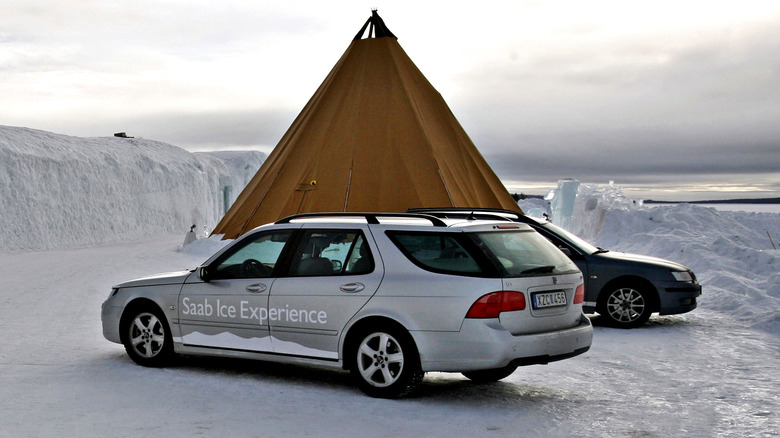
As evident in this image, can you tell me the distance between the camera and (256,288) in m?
7.14

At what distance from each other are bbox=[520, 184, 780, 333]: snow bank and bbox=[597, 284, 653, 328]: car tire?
1.50 meters

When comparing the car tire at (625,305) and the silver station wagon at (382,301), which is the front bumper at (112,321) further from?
the car tire at (625,305)

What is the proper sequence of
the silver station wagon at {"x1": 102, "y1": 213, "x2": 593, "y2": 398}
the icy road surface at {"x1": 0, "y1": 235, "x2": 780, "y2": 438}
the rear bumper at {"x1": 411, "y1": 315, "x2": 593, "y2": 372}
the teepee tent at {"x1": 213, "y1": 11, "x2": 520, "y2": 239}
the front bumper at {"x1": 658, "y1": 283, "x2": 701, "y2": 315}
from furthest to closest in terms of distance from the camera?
the teepee tent at {"x1": 213, "y1": 11, "x2": 520, "y2": 239}, the front bumper at {"x1": 658, "y1": 283, "x2": 701, "y2": 315}, the silver station wagon at {"x1": 102, "y1": 213, "x2": 593, "y2": 398}, the rear bumper at {"x1": 411, "y1": 315, "x2": 593, "y2": 372}, the icy road surface at {"x1": 0, "y1": 235, "x2": 780, "y2": 438}

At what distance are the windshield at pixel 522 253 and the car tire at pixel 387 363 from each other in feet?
3.14

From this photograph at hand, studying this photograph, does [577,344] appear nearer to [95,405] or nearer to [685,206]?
[95,405]

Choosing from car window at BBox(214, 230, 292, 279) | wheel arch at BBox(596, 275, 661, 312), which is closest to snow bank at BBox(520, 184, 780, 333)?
wheel arch at BBox(596, 275, 661, 312)

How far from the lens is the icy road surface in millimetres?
5539

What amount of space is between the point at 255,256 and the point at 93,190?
2873 centimetres

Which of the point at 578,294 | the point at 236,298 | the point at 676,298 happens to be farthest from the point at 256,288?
the point at 676,298

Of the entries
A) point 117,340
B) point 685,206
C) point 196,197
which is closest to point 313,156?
point 117,340

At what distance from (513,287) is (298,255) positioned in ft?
6.55

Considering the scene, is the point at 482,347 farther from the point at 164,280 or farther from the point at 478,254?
the point at 164,280

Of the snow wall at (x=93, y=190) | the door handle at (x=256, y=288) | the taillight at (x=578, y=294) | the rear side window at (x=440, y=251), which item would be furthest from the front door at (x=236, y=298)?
the snow wall at (x=93, y=190)

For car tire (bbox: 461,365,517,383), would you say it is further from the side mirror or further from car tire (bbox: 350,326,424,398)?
the side mirror
